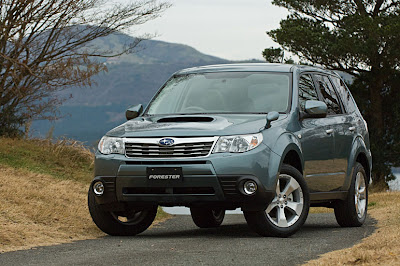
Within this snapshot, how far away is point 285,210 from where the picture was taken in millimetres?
8914

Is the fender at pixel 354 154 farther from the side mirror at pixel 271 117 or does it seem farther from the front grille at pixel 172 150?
the front grille at pixel 172 150

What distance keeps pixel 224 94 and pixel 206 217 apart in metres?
2.34

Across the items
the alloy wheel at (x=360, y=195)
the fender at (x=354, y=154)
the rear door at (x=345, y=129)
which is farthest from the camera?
the alloy wheel at (x=360, y=195)

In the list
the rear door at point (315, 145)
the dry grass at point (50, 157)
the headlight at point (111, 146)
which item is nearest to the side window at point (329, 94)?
the rear door at point (315, 145)

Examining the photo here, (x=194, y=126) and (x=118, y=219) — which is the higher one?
(x=194, y=126)

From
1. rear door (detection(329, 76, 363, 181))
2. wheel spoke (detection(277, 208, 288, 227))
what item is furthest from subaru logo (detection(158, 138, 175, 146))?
rear door (detection(329, 76, 363, 181))

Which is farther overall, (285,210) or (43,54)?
(43,54)

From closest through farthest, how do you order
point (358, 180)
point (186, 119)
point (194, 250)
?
point (194, 250)
point (186, 119)
point (358, 180)

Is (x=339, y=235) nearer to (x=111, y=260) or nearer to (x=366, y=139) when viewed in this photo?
(x=366, y=139)

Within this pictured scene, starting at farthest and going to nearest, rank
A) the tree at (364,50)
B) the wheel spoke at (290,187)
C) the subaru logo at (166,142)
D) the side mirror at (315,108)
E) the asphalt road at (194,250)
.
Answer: the tree at (364,50), the side mirror at (315,108), the wheel spoke at (290,187), the subaru logo at (166,142), the asphalt road at (194,250)

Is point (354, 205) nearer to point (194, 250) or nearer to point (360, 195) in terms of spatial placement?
point (360, 195)

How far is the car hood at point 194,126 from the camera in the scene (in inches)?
330

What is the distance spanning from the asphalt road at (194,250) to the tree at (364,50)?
23025 millimetres

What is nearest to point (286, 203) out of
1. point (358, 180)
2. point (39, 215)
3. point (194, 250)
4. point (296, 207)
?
point (296, 207)
